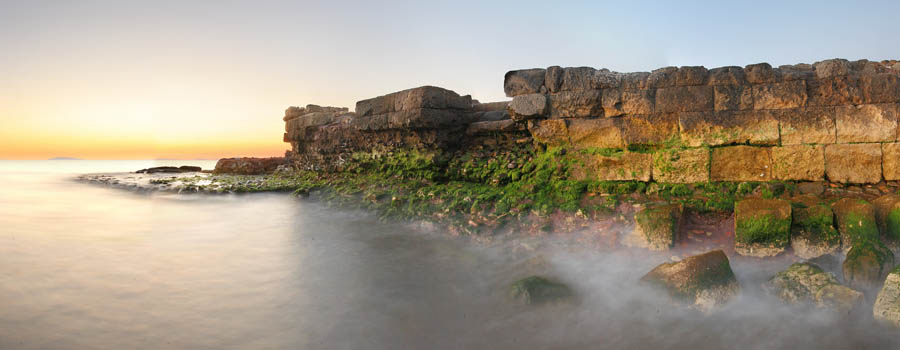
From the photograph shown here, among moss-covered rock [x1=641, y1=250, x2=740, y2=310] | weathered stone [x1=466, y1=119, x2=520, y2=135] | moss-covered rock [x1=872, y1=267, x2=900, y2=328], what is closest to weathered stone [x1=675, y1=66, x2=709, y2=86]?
weathered stone [x1=466, y1=119, x2=520, y2=135]

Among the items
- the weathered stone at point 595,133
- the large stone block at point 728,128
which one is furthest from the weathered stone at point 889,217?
the weathered stone at point 595,133

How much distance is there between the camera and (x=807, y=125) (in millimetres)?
5266

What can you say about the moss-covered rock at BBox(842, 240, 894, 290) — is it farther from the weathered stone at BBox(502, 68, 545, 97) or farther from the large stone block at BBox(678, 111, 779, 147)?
the weathered stone at BBox(502, 68, 545, 97)

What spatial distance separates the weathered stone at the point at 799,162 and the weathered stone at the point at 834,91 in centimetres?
58

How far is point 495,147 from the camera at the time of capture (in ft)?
25.2

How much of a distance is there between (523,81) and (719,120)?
8.93 ft

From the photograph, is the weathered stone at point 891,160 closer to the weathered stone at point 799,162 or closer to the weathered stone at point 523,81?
the weathered stone at point 799,162

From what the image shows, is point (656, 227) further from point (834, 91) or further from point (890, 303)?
point (834, 91)

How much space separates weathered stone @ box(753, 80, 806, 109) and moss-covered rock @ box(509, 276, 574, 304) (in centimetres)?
386

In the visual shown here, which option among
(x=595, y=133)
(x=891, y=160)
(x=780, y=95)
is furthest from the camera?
(x=595, y=133)

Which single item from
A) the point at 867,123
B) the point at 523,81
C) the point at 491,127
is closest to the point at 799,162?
the point at 867,123

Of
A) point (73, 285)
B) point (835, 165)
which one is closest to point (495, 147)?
point (835, 165)

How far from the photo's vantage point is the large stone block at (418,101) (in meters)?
7.82

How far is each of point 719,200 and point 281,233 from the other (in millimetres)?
6350
